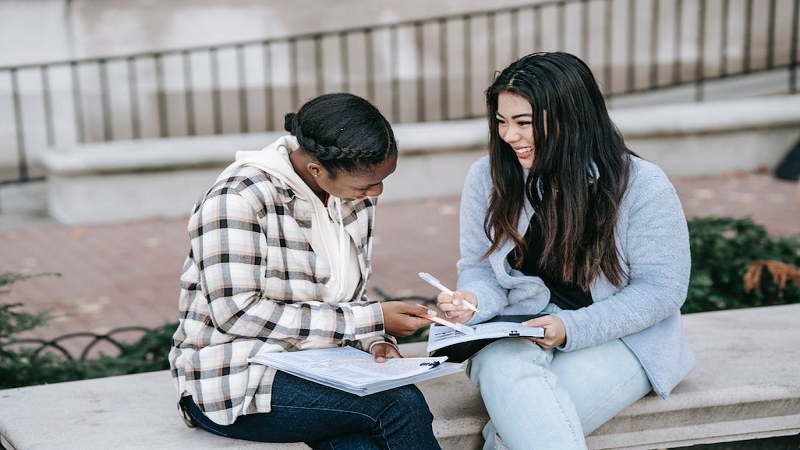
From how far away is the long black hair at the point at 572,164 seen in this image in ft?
10.2

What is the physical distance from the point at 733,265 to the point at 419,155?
14.2ft

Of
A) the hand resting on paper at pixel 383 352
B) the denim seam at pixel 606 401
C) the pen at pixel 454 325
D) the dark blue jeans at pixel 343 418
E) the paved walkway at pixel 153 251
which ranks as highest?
the pen at pixel 454 325

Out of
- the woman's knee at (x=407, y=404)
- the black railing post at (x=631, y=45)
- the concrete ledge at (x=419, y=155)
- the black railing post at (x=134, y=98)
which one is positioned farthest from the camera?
the black railing post at (x=631, y=45)

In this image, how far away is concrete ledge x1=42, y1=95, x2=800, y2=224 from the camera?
821 centimetres

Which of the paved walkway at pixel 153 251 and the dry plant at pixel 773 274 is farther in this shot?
the paved walkway at pixel 153 251

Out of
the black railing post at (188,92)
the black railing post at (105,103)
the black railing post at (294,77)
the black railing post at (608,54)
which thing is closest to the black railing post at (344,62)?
the black railing post at (294,77)

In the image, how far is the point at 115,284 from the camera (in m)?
6.48

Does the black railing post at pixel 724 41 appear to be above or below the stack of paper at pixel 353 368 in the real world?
above

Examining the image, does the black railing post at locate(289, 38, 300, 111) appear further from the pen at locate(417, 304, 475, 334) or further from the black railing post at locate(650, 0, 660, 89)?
the pen at locate(417, 304, 475, 334)

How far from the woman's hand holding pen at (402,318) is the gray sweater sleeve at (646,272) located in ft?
1.47

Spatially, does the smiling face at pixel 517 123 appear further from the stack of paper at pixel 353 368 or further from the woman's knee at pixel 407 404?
the woman's knee at pixel 407 404

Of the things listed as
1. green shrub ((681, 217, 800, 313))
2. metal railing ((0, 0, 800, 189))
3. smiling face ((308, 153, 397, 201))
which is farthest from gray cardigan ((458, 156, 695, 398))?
metal railing ((0, 0, 800, 189))

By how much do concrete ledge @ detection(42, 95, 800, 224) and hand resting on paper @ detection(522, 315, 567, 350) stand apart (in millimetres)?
5691

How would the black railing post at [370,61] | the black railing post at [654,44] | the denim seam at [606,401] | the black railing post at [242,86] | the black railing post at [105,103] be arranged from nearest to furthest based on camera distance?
the denim seam at [606,401] → the black railing post at [105,103] → the black railing post at [242,86] → the black railing post at [370,61] → the black railing post at [654,44]
